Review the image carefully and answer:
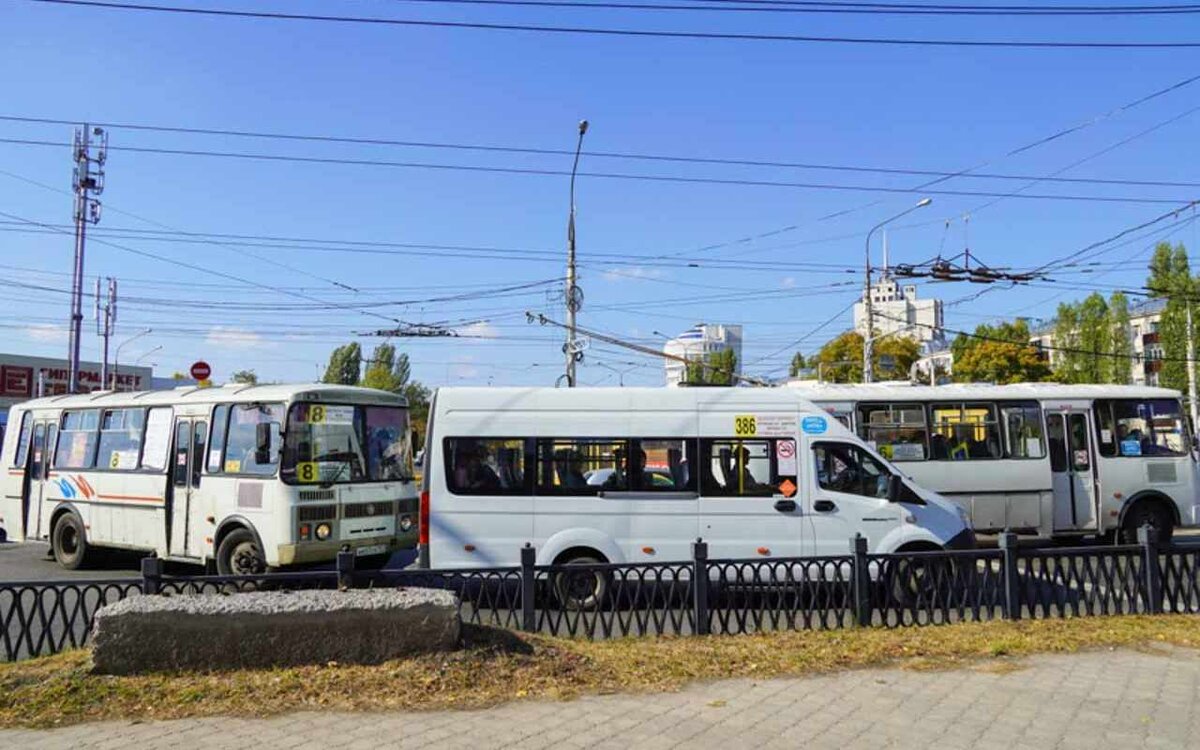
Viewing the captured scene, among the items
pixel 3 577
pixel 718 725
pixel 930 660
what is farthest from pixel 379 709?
pixel 3 577

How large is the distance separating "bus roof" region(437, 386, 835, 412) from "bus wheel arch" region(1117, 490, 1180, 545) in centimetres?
811

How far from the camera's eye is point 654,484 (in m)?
10.4

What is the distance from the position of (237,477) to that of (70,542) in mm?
4830

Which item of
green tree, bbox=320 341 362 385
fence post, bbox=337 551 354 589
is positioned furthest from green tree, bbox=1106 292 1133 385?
fence post, bbox=337 551 354 589

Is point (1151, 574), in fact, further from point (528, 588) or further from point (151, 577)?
point (151, 577)

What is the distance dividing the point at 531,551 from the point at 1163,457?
12.6m

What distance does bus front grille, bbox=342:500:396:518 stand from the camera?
38.0 ft

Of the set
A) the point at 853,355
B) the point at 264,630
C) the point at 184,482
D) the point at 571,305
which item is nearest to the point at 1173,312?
the point at 853,355

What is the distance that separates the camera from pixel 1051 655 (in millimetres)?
7109

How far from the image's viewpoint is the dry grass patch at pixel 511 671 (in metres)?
5.72

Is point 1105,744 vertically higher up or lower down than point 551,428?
lower down

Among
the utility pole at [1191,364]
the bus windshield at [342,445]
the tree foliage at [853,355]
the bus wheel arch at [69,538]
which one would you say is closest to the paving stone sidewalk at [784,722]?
the bus windshield at [342,445]

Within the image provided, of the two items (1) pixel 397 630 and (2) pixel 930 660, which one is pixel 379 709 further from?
(2) pixel 930 660

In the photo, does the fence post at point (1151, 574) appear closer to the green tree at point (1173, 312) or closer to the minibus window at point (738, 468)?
the minibus window at point (738, 468)
